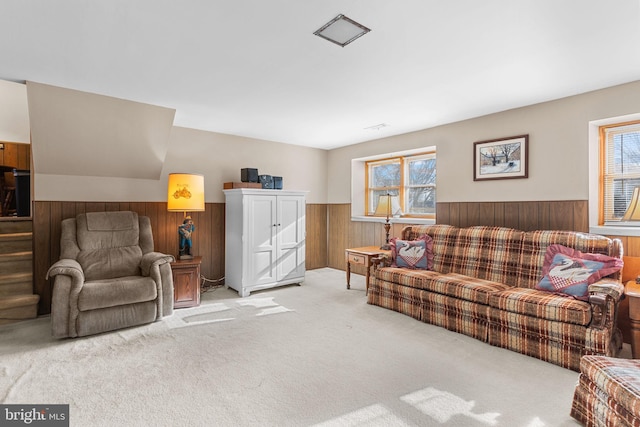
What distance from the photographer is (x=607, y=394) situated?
1597mm

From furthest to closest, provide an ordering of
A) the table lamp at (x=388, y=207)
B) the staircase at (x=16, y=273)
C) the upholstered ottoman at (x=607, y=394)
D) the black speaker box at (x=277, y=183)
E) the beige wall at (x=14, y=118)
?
1. the black speaker box at (x=277, y=183)
2. the table lamp at (x=388, y=207)
3. the beige wall at (x=14, y=118)
4. the staircase at (x=16, y=273)
5. the upholstered ottoman at (x=607, y=394)

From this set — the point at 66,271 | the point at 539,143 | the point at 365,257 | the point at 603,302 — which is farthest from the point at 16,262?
the point at 539,143

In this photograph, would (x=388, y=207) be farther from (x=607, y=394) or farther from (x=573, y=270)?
(x=607, y=394)

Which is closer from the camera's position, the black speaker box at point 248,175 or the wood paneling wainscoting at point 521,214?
the wood paneling wainscoting at point 521,214

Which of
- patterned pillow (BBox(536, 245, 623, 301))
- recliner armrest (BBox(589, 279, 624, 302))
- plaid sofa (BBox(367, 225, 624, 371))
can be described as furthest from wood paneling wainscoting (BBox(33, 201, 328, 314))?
recliner armrest (BBox(589, 279, 624, 302))

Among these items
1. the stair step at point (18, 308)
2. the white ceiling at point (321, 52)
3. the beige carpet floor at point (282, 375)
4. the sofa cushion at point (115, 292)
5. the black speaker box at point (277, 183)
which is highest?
the white ceiling at point (321, 52)

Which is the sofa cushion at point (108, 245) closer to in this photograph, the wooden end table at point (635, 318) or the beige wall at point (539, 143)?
the beige wall at point (539, 143)

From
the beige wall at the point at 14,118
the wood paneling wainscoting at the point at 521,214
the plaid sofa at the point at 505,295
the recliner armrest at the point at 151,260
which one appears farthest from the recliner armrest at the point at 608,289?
the beige wall at the point at 14,118

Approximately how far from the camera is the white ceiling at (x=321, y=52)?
184cm

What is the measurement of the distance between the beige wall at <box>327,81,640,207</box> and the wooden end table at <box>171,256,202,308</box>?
10.8 feet

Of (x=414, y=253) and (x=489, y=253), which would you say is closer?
(x=489, y=253)

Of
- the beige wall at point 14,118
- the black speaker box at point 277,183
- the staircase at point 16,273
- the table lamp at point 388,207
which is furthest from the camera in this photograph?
the black speaker box at point 277,183

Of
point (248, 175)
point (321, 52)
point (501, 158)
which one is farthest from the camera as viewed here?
point (248, 175)

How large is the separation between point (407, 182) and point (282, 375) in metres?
3.62
